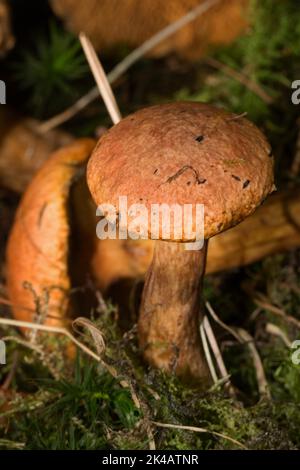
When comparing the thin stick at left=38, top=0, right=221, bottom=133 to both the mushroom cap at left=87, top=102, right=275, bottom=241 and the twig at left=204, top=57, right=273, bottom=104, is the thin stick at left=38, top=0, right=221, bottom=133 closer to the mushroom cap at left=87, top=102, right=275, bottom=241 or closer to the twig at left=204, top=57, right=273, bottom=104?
the twig at left=204, top=57, right=273, bottom=104

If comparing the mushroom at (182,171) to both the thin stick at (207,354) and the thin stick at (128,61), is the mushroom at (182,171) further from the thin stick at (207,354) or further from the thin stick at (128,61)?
the thin stick at (128,61)

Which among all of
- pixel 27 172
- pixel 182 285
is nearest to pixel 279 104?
pixel 27 172

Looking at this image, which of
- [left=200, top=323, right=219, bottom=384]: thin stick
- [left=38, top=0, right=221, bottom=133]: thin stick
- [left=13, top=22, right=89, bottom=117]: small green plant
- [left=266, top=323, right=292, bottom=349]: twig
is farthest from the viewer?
[left=13, top=22, right=89, bottom=117]: small green plant

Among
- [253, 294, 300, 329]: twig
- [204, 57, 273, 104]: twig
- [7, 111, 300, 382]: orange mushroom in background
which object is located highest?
[204, 57, 273, 104]: twig

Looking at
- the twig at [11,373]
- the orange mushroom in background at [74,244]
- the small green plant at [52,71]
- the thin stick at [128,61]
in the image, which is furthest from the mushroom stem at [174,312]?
the small green plant at [52,71]

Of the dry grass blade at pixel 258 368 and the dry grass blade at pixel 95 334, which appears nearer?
the dry grass blade at pixel 95 334

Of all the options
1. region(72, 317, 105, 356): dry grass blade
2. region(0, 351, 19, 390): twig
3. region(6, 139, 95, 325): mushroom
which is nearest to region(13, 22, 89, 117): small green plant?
region(6, 139, 95, 325): mushroom

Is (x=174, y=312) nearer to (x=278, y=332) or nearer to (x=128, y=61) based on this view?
(x=278, y=332)
